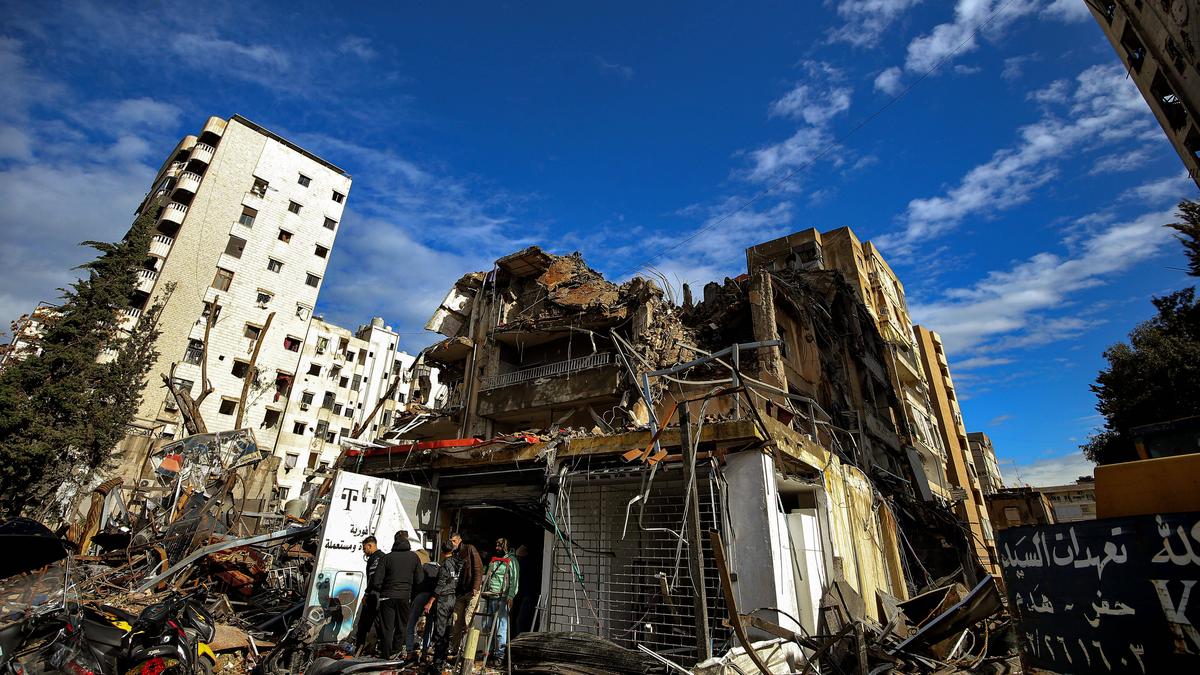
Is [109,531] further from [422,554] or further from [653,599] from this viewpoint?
[653,599]

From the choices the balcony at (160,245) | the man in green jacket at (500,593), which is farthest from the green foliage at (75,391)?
the man in green jacket at (500,593)

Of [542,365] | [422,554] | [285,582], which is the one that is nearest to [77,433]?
[285,582]

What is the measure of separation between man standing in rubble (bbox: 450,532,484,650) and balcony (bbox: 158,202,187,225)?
126ft

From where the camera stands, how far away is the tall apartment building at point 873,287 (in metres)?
31.3

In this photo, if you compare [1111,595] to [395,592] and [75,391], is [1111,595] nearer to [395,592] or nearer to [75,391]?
[395,592]

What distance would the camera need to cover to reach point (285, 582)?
11008 mm

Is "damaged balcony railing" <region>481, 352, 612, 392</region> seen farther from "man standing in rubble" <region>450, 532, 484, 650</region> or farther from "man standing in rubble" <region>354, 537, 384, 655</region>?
A: "man standing in rubble" <region>354, 537, 384, 655</region>

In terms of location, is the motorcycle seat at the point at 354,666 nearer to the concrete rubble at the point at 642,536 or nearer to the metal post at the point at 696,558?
the concrete rubble at the point at 642,536

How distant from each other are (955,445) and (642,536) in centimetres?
3762

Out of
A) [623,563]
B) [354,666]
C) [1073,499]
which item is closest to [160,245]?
[623,563]

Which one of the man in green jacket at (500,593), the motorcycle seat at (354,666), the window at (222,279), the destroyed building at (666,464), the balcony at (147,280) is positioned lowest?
the motorcycle seat at (354,666)

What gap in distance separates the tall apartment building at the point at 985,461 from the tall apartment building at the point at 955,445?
1133 cm

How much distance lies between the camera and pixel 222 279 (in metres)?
34.1

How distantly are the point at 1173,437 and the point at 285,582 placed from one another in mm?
14595
